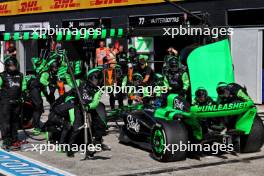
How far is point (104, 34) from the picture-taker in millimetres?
11586

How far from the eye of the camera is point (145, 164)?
864cm

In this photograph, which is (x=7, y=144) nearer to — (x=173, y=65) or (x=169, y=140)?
(x=169, y=140)

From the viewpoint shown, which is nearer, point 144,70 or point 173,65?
point 173,65

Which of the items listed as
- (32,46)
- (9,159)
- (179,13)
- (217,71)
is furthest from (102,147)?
(32,46)

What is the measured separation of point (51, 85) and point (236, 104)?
18.1ft

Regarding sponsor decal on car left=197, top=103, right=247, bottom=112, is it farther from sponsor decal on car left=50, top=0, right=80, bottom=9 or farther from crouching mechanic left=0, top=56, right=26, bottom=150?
sponsor decal on car left=50, top=0, right=80, bottom=9

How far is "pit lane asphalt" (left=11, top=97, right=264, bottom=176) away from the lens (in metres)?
8.08

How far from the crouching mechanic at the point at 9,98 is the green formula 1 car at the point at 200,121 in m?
2.21

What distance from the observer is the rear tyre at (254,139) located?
30.5 feet

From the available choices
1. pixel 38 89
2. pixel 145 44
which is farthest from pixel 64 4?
pixel 38 89

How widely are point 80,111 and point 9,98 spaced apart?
1.59m

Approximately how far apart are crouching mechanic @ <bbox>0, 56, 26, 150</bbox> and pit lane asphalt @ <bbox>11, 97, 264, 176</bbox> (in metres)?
0.46

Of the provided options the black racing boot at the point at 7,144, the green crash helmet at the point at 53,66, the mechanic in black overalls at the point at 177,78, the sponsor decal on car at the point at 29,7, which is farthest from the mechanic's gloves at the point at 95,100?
the sponsor decal on car at the point at 29,7

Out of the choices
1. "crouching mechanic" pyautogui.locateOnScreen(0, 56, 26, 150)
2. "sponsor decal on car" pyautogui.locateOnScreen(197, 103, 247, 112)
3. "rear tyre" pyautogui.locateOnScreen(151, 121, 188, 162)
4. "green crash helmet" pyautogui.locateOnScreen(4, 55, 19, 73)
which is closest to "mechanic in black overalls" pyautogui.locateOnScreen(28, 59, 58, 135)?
"crouching mechanic" pyautogui.locateOnScreen(0, 56, 26, 150)
